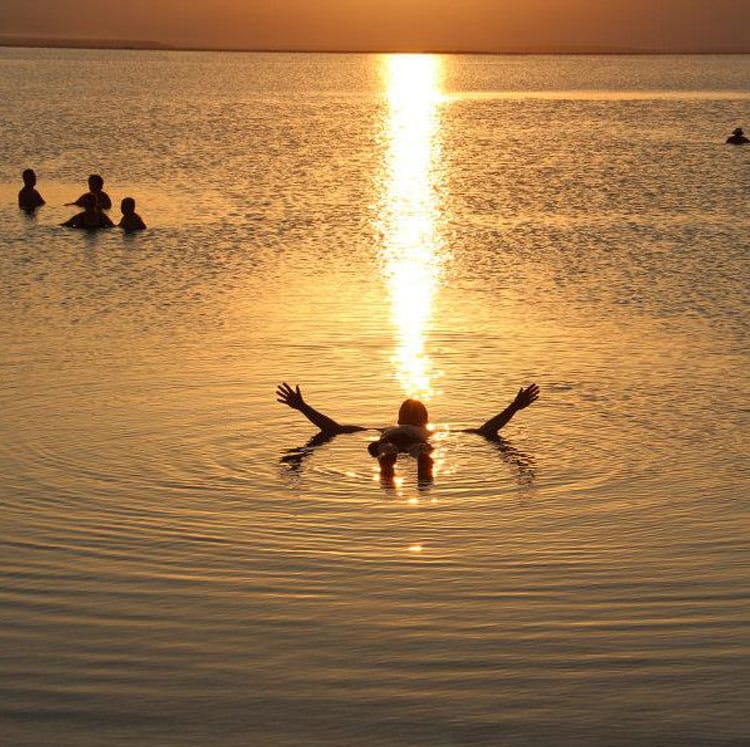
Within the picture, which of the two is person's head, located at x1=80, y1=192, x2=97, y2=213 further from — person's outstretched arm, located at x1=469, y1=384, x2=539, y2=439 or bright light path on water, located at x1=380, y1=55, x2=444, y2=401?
person's outstretched arm, located at x1=469, y1=384, x2=539, y2=439

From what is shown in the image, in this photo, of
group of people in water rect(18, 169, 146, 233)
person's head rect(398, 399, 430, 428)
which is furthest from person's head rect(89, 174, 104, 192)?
person's head rect(398, 399, 430, 428)

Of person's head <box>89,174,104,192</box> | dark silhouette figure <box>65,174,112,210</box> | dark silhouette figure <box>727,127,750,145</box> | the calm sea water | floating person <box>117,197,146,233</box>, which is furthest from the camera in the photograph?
dark silhouette figure <box>727,127,750,145</box>

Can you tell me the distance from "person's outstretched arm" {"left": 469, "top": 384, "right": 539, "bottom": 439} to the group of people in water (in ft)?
63.0

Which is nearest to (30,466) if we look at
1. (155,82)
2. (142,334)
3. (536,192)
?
(142,334)

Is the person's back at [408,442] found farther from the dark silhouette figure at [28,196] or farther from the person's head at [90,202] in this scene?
the dark silhouette figure at [28,196]

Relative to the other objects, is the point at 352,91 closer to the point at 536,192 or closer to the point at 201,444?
the point at 536,192

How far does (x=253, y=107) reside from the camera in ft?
373

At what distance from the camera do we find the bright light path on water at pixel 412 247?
19766 millimetres

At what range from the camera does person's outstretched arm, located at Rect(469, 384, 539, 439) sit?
15266 millimetres

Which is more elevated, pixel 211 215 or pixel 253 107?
pixel 253 107

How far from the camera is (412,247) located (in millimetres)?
33344

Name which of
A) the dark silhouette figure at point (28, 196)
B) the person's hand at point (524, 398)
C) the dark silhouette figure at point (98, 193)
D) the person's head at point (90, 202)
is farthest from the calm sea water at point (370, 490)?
the person's head at point (90, 202)

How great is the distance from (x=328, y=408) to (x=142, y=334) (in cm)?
566

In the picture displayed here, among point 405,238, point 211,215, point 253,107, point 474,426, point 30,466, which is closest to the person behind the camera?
point 30,466
